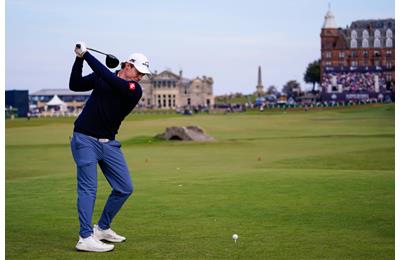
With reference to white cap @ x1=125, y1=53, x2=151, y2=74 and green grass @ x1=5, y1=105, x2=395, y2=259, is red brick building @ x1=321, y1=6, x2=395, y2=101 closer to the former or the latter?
green grass @ x1=5, y1=105, x2=395, y2=259

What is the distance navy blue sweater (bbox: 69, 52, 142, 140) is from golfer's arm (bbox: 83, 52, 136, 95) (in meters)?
0.03

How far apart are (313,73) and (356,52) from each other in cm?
1442

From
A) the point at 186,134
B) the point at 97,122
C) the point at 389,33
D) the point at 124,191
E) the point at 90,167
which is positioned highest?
the point at 389,33

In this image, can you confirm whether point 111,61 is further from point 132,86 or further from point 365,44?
point 365,44

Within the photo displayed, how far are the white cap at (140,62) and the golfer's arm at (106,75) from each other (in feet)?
0.83

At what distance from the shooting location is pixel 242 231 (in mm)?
10508

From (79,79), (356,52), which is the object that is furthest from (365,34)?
(79,79)

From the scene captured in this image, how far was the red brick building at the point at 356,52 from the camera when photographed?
14588cm

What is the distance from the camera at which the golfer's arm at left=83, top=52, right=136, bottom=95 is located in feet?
30.2

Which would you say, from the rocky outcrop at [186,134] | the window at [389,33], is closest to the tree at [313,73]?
the window at [389,33]

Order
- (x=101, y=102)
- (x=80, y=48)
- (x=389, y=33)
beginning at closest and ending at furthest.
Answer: (x=80, y=48) → (x=101, y=102) → (x=389, y=33)

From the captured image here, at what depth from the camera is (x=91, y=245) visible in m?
9.25

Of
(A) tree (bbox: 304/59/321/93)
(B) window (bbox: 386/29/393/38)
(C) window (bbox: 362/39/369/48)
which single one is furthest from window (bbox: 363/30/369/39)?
(A) tree (bbox: 304/59/321/93)

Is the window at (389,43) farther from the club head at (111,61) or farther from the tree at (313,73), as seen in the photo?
the club head at (111,61)
